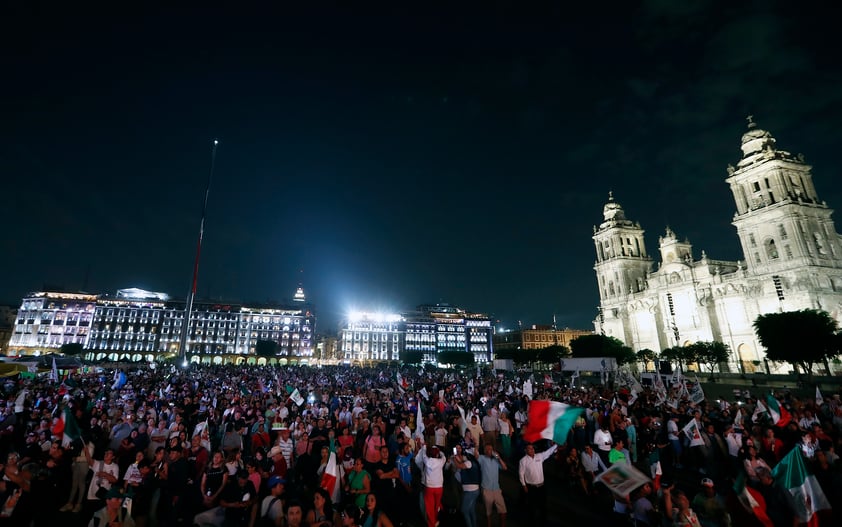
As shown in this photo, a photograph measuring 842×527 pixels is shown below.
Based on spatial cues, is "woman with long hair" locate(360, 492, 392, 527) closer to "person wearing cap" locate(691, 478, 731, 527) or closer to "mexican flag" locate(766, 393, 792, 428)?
"person wearing cap" locate(691, 478, 731, 527)

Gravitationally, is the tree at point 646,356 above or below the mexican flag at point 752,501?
above

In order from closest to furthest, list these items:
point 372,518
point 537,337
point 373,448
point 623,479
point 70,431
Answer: point 372,518 → point 623,479 → point 373,448 → point 70,431 → point 537,337

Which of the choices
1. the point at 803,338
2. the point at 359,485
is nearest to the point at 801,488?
the point at 359,485

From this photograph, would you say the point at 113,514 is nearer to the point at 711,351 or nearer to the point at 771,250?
the point at 711,351

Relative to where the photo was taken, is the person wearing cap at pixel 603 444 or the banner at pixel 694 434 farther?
the banner at pixel 694 434

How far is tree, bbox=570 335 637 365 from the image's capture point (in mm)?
74375

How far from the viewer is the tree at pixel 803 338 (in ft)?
134

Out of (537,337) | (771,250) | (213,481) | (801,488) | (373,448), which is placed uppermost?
(771,250)

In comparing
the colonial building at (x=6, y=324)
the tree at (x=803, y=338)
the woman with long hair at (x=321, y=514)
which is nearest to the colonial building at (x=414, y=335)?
the colonial building at (x=6, y=324)

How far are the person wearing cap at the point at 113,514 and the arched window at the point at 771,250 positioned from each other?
81666 mm

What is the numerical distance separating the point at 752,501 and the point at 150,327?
150 meters

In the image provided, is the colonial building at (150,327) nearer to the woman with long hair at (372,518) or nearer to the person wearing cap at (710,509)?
the woman with long hair at (372,518)

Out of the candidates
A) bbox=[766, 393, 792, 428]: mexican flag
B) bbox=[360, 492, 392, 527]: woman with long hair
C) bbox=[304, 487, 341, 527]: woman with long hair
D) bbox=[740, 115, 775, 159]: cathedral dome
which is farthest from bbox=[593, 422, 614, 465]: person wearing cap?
bbox=[740, 115, 775, 159]: cathedral dome

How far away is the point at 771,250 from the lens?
63281mm
